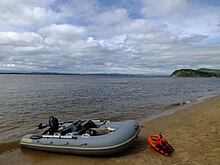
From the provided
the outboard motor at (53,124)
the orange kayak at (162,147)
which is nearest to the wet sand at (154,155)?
the orange kayak at (162,147)

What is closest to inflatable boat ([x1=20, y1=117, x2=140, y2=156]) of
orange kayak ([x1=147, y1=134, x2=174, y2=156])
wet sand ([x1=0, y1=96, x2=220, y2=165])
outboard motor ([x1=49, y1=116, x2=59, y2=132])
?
outboard motor ([x1=49, y1=116, x2=59, y2=132])

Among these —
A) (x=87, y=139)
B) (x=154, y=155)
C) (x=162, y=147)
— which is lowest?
(x=154, y=155)

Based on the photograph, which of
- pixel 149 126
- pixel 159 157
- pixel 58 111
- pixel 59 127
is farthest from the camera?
pixel 58 111

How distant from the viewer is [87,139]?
7070mm

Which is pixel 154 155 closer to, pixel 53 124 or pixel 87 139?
pixel 87 139

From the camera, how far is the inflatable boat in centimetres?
Result: 685

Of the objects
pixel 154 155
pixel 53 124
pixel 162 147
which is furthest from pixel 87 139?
pixel 162 147

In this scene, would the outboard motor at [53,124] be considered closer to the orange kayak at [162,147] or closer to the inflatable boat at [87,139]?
the inflatable boat at [87,139]

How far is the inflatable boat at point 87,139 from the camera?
685 cm

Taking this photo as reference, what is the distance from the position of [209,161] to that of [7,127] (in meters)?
10.8

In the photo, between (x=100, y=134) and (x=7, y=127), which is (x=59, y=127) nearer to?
(x=100, y=134)

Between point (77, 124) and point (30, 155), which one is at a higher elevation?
point (77, 124)

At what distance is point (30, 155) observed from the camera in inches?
307

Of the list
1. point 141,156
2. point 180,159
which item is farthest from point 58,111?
point 180,159
